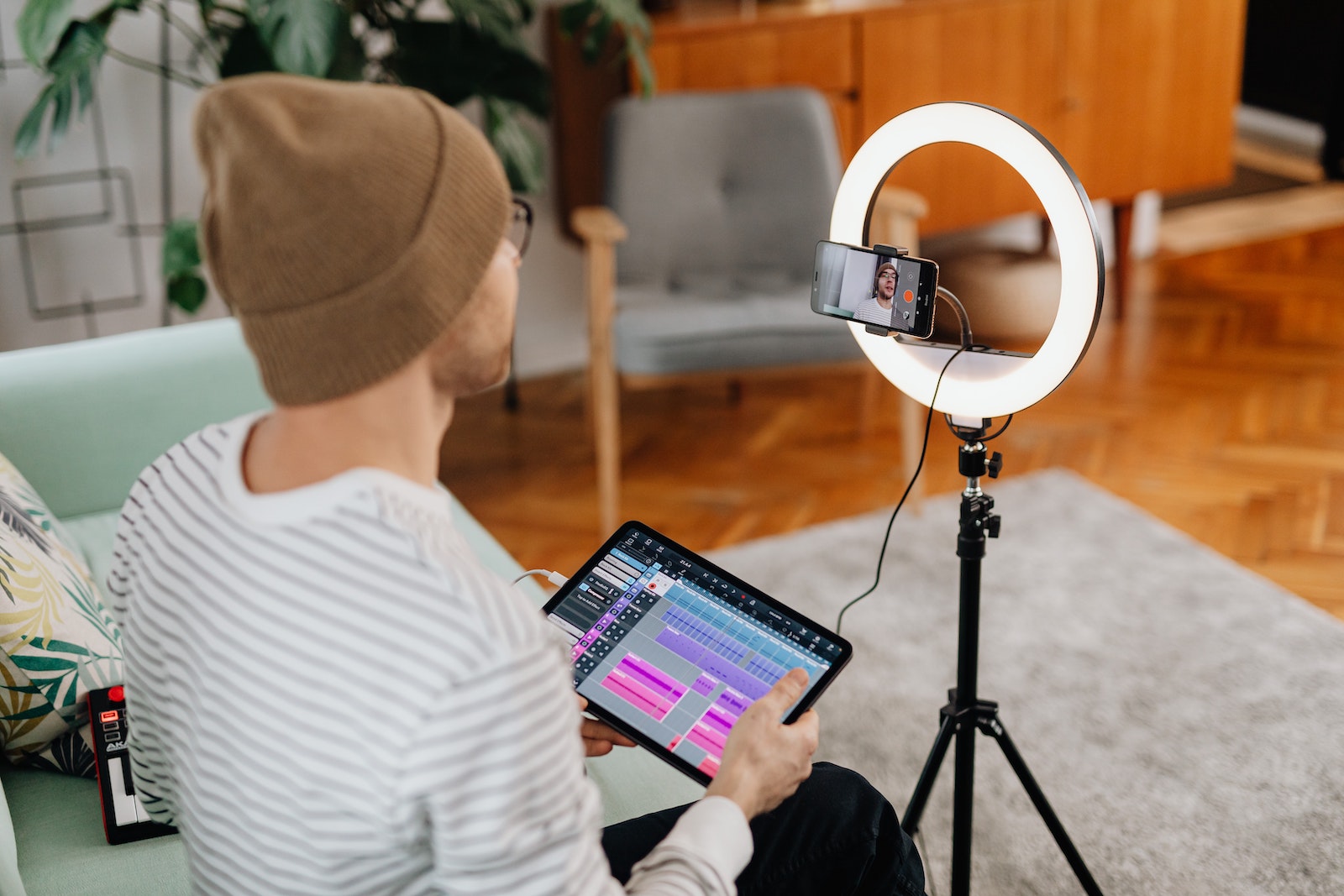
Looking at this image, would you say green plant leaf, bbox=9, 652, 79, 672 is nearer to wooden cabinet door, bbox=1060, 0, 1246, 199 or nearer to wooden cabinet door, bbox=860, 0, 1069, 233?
wooden cabinet door, bbox=860, 0, 1069, 233

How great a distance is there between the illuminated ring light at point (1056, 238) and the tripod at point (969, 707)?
0.07 metres

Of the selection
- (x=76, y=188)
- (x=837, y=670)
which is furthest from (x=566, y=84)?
(x=837, y=670)

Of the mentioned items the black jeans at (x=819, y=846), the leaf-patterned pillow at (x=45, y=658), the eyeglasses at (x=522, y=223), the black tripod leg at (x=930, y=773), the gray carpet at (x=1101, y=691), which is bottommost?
the gray carpet at (x=1101, y=691)

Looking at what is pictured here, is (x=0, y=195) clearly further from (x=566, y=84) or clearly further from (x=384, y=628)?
(x=384, y=628)

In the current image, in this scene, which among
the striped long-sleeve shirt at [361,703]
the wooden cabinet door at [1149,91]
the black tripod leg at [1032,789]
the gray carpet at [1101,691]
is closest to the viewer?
the striped long-sleeve shirt at [361,703]

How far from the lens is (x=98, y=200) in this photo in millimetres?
2898

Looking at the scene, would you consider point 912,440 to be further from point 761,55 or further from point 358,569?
point 358,569

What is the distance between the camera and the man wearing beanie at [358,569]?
0.68 m

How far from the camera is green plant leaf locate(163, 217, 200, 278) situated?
250cm

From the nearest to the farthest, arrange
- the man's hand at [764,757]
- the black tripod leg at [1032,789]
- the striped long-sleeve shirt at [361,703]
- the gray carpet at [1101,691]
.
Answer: the striped long-sleeve shirt at [361,703] < the man's hand at [764,757] < the black tripod leg at [1032,789] < the gray carpet at [1101,691]

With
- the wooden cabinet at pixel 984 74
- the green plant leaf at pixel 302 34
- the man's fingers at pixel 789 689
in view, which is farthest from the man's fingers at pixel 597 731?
the wooden cabinet at pixel 984 74

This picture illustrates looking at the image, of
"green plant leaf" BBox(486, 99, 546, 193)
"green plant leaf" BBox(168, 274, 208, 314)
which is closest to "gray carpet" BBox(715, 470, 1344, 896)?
"green plant leaf" BBox(486, 99, 546, 193)

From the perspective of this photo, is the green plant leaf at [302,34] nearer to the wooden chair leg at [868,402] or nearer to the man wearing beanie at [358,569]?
the wooden chair leg at [868,402]

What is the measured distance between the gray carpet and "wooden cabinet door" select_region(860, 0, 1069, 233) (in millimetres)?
1018
